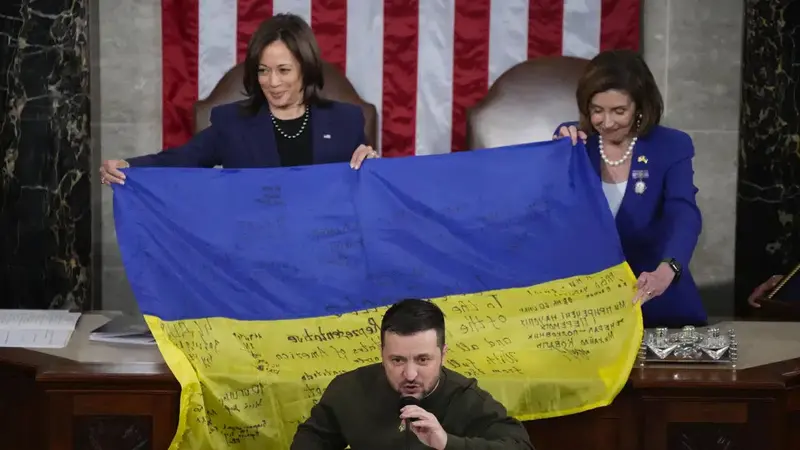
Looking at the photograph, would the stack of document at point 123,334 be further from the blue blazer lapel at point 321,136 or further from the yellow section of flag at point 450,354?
the blue blazer lapel at point 321,136

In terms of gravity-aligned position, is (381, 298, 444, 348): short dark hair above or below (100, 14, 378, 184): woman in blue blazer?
below

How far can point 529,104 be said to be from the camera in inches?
216

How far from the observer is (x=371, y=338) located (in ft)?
11.9

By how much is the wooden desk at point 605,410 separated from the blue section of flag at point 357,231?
317 millimetres

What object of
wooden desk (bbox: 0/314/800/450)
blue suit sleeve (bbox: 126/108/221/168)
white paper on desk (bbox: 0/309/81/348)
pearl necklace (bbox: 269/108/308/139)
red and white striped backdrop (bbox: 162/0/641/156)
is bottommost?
wooden desk (bbox: 0/314/800/450)

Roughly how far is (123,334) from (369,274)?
0.72m

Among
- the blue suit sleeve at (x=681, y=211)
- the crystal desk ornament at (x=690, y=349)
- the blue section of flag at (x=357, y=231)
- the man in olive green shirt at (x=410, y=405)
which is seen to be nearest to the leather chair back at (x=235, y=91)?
the blue section of flag at (x=357, y=231)

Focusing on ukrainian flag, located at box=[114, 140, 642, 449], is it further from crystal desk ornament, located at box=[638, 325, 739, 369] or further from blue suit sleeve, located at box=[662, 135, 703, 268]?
blue suit sleeve, located at box=[662, 135, 703, 268]

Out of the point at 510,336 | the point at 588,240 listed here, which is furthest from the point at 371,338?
the point at 588,240

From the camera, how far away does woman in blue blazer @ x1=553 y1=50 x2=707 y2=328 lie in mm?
3855

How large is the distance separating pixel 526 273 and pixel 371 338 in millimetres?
500

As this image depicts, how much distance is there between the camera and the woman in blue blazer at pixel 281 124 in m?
3.96

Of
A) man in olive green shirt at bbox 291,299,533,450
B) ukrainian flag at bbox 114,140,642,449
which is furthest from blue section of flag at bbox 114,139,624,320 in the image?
man in olive green shirt at bbox 291,299,533,450

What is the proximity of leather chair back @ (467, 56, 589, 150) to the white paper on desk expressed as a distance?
208 cm
